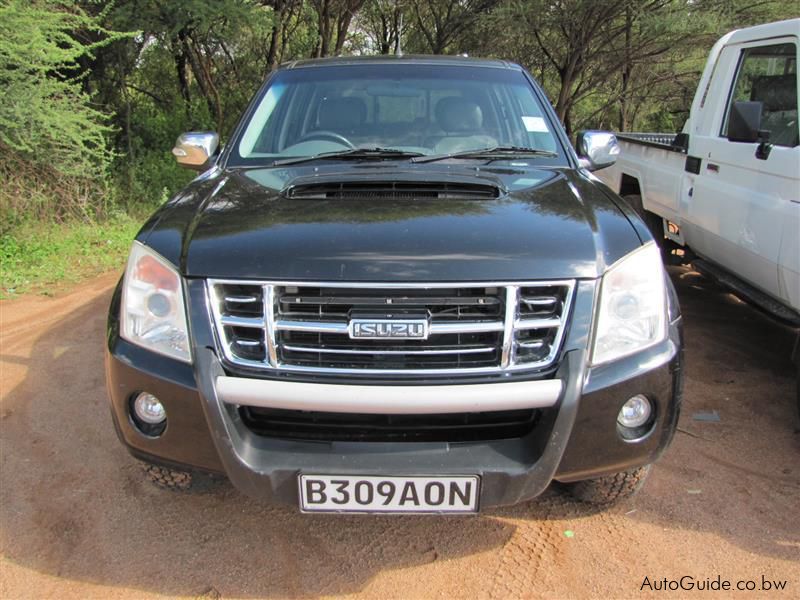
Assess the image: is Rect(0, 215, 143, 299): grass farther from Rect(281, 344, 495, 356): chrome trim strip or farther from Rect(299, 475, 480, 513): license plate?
Rect(299, 475, 480, 513): license plate

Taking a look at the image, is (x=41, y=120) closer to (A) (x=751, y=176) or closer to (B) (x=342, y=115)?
(B) (x=342, y=115)

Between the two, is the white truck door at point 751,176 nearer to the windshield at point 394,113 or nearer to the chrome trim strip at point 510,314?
the windshield at point 394,113

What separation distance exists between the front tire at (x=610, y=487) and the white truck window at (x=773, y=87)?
2058 mm

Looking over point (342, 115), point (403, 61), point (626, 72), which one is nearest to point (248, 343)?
point (342, 115)

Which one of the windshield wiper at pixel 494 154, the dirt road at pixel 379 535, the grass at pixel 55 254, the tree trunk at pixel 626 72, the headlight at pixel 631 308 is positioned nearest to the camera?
the headlight at pixel 631 308

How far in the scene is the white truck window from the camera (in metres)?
3.69

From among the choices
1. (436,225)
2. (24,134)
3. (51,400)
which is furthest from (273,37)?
(436,225)

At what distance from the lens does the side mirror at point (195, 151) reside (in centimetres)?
335

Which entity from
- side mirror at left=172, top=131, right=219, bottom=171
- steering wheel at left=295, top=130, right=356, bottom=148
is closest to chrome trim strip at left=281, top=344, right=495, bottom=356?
steering wheel at left=295, top=130, right=356, bottom=148

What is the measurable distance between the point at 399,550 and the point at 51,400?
94.8 inches

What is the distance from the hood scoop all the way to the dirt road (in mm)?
1331

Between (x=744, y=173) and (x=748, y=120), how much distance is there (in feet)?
1.27

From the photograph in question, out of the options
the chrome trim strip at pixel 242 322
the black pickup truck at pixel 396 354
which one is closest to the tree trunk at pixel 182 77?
the black pickup truck at pixel 396 354

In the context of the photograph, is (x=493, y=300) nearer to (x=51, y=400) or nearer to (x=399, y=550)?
(x=399, y=550)
